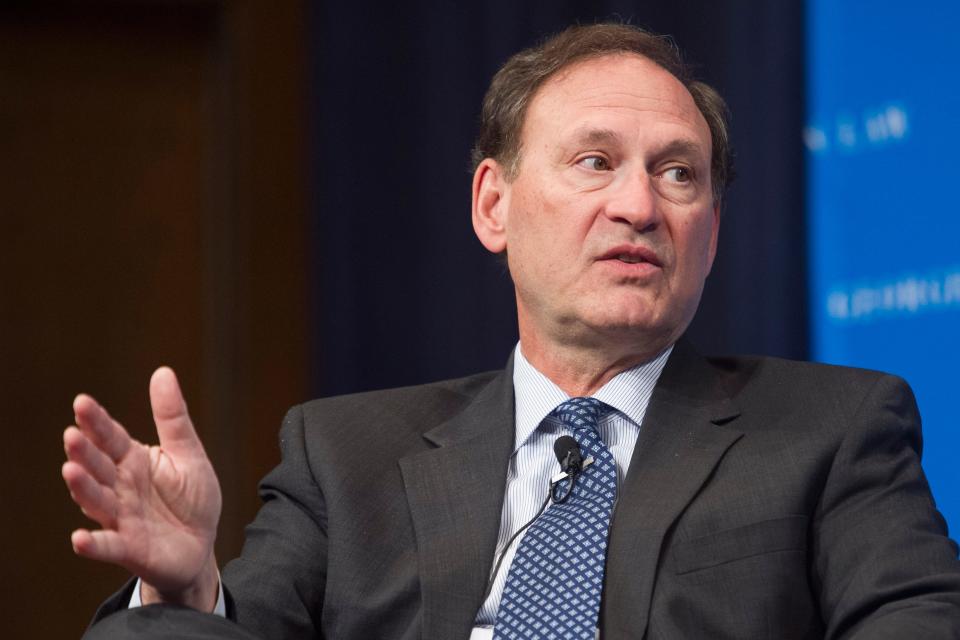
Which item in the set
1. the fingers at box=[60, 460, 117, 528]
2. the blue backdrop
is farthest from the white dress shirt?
the blue backdrop

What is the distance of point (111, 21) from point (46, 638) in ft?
5.95

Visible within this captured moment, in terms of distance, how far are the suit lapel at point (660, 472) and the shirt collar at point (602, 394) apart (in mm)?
31

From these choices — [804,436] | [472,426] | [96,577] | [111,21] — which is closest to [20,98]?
[111,21]

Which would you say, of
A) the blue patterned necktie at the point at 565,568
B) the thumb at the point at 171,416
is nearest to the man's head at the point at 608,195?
the blue patterned necktie at the point at 565,568

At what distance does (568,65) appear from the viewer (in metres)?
2.01

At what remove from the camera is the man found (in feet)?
4.84

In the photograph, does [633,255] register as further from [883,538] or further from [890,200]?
[890,200]

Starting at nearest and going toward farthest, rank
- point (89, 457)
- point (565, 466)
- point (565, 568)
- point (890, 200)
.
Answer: point (89, 457), point (565, 568), point (565, 466), point (890, 200)

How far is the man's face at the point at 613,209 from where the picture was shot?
6.01 ft

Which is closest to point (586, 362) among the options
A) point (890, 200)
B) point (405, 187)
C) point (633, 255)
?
point (633, 255)

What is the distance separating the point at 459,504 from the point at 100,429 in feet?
1.82

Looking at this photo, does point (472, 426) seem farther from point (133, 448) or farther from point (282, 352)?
point (282, 352)

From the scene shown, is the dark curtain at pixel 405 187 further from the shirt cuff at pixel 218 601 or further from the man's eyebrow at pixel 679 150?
the shirt cuff at pixel 218 601

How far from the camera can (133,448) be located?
1.41 meters
